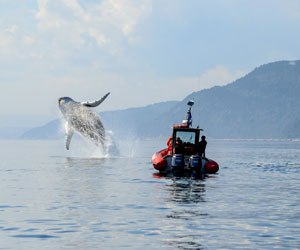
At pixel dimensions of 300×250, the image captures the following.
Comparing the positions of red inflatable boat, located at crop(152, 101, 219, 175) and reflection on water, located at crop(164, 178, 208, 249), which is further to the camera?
red inflatable boat, located at crop(152, 101, 219, 175)

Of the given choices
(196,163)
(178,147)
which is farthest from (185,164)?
(196,163)

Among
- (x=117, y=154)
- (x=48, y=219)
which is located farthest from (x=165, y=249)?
(x=117, y=154)

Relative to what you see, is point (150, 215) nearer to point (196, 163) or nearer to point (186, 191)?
point (186, 191)

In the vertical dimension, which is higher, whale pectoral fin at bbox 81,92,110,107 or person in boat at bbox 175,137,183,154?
whale pectoral fin at bbox 81,92,110,107

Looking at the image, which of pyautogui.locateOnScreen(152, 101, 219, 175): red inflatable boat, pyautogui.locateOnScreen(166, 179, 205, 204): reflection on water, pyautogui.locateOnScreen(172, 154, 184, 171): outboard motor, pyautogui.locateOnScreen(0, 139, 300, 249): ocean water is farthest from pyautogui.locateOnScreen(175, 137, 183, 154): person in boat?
pyautogui.locateOnScreen(0, 139, 300, 249): ocean water

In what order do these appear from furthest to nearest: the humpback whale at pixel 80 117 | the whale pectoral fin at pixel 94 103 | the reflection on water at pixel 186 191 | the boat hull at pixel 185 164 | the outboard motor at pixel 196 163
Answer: the humpback whale at pixel 80 117
the whale pectoral fin at pixel 94 103
the boat hull at pixel 185 164
the outboard motor at pixel 196 163
the reflection on water at pixel 186 191

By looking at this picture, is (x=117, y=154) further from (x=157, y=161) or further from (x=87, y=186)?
(x=87, y=186)

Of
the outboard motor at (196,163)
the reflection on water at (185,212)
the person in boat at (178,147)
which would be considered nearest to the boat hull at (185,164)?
the outboard motor at (196,163)

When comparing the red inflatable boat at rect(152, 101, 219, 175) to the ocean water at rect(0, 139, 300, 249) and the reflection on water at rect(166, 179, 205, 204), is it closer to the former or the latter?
the reflection on water at rect(166, 179, 205, 204)

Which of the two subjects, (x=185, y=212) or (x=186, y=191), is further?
(x=186, y=191)

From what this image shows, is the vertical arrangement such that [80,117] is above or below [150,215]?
above

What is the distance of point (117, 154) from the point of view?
65188 millimetres

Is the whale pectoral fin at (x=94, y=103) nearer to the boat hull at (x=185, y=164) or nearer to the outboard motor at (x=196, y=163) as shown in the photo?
the boat hull at (x=185, y=164)

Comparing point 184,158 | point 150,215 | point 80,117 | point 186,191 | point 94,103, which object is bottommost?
point 150,215
